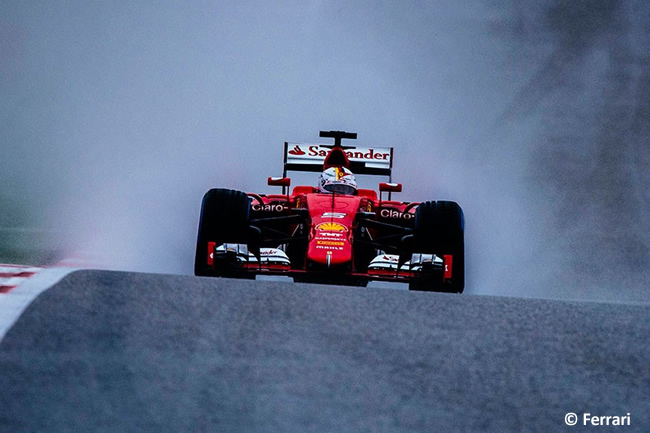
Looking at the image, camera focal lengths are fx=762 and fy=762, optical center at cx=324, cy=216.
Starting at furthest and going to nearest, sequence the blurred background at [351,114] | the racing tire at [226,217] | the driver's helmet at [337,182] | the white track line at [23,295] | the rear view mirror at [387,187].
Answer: the blurred background at [351,114], the rear view mirror at [387,187], the driver's helmet at [337,182], the racing tire at [226,217], the white track line at [23,295]

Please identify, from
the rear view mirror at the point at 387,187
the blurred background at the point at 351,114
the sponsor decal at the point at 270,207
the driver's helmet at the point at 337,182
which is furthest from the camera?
the blurred background at the point at 351,114

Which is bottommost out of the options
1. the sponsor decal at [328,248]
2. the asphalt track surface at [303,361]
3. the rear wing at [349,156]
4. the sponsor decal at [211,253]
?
the asphalt track surface at [303,361]

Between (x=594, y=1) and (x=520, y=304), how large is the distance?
11461 mm

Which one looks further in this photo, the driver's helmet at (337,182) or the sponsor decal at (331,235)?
the driver's helmet at (337,182)

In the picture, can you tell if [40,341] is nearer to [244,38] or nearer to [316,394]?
[316,394]

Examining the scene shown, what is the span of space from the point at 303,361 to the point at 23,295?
109cm

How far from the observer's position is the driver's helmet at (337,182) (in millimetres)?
6203

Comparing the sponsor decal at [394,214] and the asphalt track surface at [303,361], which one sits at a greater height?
the sponsor decal at [394,214]

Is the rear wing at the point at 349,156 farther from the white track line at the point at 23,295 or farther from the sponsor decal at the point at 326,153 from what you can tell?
the white track line at the point at 23,295

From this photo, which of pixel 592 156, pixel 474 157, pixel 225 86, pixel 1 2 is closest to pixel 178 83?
pixel 225 86

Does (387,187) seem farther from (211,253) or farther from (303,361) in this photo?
(303,361)

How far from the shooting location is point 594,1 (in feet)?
42.9

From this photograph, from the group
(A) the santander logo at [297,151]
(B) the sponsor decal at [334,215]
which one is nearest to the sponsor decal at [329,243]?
(B) the sponsor decal at [334,215]

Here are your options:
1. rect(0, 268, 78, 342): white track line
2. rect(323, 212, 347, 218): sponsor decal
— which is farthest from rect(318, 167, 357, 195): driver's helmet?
rect(0, 268, 78, 342): white track line
